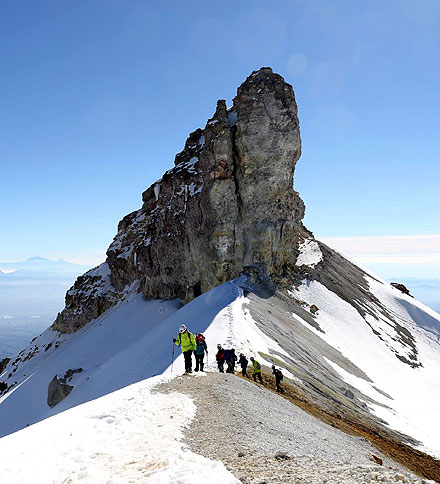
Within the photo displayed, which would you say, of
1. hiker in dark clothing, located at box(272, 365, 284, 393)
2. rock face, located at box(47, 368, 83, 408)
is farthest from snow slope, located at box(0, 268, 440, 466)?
hiker in dark clothing, located at box(272, 365, 284, 393)

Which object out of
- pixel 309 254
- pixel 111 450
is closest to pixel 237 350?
pixel 111 450

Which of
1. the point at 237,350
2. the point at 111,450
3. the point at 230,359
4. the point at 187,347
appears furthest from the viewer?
the point at 237,350

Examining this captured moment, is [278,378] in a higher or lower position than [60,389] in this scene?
higher

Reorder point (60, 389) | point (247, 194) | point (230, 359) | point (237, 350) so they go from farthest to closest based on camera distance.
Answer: point (247, 194) → point (60, 389) → point (237, 350) → point (230, 359)

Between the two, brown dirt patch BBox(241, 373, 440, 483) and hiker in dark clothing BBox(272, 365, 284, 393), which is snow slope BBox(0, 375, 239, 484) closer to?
hiker in dark clothing BBox(272, 365, 284, 393)

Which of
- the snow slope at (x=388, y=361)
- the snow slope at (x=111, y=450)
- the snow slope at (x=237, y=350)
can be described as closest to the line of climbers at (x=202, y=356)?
the snow slope at (x=237, y=350)

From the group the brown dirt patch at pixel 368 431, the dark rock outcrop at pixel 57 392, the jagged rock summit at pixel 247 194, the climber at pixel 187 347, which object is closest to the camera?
the brown dirt patch at pixel 368 431

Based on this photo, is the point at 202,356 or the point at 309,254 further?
the point at 309,254

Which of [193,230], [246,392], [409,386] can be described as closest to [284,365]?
[246,392]

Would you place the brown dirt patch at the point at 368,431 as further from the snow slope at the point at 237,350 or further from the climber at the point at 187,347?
the climber at the point at 187,347

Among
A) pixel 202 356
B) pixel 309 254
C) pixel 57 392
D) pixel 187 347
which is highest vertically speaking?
pixel 309 254

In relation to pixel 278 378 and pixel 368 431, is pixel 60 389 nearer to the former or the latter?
pixel 278 378

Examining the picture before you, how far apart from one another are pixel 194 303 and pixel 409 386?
21289 mm

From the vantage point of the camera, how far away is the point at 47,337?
71.9 meters
